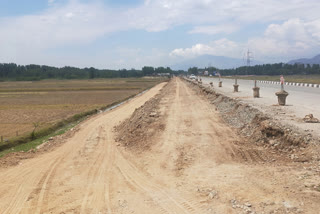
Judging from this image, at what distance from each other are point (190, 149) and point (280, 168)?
3.36 m

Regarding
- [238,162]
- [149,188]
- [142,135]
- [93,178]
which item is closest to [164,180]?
[149,188]

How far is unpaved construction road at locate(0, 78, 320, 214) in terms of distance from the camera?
5913mm

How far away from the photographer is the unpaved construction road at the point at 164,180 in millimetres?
5913

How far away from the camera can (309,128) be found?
33.0 feet

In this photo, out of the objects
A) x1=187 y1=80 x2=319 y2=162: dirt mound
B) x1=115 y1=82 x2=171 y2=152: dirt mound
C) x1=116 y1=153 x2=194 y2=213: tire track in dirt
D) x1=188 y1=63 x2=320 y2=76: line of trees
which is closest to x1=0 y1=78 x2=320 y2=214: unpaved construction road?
x1=116 y1=153 x2=194 y2=213: tire track in dirt

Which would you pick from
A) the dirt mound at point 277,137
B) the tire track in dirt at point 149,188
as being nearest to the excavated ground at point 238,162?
the dirt mound at point 277,137

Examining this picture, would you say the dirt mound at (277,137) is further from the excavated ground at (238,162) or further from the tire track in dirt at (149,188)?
the tire track in dirt at (149,188)

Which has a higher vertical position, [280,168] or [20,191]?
[280,168]

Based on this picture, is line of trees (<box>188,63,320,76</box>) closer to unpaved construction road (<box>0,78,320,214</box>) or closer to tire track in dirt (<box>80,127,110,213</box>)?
unpaved construction road (<box>0,78,320,214</box>)

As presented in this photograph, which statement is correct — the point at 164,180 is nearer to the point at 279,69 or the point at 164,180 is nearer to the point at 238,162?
the point at 238,162

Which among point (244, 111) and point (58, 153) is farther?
point (244, 111)

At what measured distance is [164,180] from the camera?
7.66 metres

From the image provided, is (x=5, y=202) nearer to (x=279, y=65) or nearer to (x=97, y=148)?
(x=97, y=148)

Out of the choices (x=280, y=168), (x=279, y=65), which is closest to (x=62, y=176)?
(x=280, y=168)
